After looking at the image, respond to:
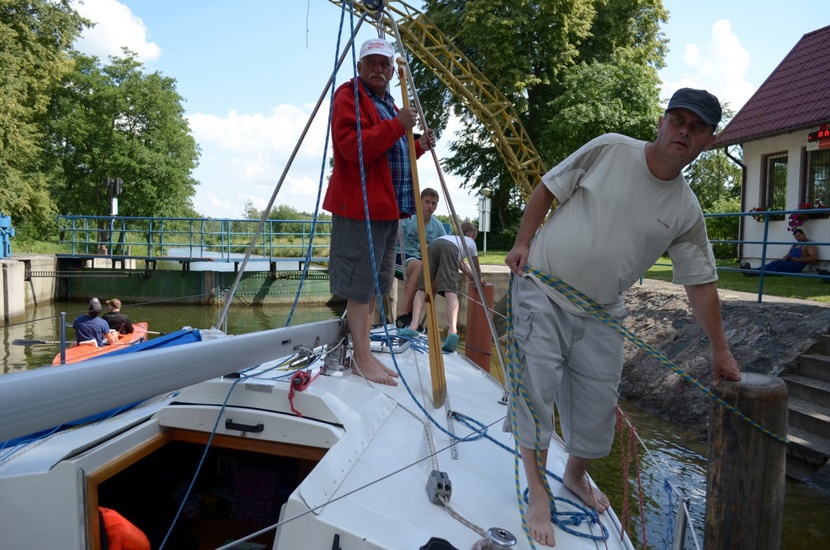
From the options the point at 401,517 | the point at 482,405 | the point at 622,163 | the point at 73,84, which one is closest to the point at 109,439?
the point at 401,517

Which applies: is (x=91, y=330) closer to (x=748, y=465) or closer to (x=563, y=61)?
(x=748, y=465)

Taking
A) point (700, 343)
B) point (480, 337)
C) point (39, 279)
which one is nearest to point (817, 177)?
point (700, 343)

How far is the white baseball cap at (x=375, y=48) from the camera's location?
2.83m

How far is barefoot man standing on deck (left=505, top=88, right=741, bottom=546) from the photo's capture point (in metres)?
1.93

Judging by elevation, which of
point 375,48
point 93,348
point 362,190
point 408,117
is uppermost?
point 375,48

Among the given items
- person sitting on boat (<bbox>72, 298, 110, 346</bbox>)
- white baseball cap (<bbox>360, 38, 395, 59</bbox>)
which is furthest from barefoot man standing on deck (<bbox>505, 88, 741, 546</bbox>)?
person sitting on boat (<bbox>72, 298, 110, 346</bbox>)

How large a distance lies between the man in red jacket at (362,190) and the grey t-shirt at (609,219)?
90 cm

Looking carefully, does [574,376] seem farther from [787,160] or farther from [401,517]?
[787,160]

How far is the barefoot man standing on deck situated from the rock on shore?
442 cm

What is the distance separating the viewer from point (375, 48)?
9.29 feet

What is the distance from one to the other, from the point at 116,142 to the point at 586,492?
29470 millimetres

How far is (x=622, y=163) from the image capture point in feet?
6.48

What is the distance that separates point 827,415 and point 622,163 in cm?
430

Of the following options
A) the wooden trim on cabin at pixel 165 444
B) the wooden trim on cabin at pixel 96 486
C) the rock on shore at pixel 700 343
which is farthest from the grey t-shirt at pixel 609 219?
the rock on shore at pixel 700 343
